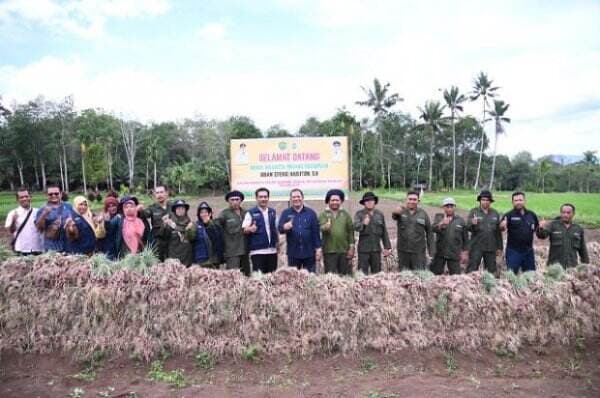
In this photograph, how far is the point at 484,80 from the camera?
52.0 m

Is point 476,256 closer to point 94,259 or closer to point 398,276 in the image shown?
point 398,276

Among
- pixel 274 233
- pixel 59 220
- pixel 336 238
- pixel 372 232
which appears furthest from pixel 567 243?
pixel 59 220

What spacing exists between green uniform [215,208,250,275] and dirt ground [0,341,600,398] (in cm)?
146

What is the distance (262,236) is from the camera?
555 centimetres

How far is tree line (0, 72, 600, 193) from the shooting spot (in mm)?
49469

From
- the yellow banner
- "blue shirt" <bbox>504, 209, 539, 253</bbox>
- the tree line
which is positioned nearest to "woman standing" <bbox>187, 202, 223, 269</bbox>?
the yellow banner

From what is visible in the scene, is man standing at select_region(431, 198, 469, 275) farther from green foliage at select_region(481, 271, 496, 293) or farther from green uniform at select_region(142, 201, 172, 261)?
green uniform at select_region(142, 201, 172, 261)

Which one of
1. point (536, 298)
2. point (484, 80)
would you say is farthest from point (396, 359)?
point (484, 80)

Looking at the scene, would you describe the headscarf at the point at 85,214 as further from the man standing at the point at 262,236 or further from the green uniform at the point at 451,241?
the green uniform at the point at 451,241

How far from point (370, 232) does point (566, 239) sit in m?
2.53

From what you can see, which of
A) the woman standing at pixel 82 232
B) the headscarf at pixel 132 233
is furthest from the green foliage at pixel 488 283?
the woman standing at pixel 82 232

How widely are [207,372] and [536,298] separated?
11.5 ft

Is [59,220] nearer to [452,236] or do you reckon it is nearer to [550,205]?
[452,236]

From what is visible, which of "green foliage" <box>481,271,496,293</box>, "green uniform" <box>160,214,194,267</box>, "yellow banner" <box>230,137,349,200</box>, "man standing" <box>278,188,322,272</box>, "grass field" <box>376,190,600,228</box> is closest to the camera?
"green foliage" <box>481,271,496,293</box>
